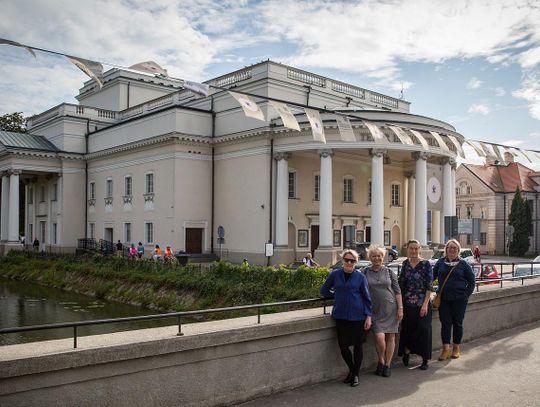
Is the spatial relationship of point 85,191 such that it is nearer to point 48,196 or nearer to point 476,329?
point 48,196

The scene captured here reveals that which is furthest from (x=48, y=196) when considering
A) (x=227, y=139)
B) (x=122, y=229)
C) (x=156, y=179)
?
(x=227, y=139)

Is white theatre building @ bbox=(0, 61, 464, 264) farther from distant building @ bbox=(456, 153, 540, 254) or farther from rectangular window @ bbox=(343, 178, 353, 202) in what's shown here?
distant building @ bbox=(456, 153, 540, 254)

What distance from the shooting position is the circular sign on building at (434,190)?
31.3 metres

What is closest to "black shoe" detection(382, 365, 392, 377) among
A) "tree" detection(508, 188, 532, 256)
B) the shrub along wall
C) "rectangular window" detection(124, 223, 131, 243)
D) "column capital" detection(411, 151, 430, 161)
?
the shrub along wall

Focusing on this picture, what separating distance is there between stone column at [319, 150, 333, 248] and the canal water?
11.1 m

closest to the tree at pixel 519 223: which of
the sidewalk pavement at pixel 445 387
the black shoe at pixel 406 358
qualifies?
the sidewalk pavement at pixel 445 387

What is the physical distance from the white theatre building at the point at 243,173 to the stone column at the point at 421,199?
7 centimetres

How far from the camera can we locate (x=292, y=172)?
115ft

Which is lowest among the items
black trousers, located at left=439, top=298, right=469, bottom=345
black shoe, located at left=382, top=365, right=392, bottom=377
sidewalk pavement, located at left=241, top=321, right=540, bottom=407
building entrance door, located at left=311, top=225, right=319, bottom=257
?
sidewalk pavement, located at left=241, top=321, right=540, bottom=407

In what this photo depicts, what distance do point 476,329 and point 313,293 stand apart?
9459 mm

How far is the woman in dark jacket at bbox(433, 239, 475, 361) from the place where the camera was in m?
8.70

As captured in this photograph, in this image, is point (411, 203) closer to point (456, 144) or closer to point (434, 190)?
point (434, 190)

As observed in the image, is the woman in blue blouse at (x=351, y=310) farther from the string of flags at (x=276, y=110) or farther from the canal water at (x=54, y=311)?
the canal water at (x=54, y=311)

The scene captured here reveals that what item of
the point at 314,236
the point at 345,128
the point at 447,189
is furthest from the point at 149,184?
the point at 345,128
